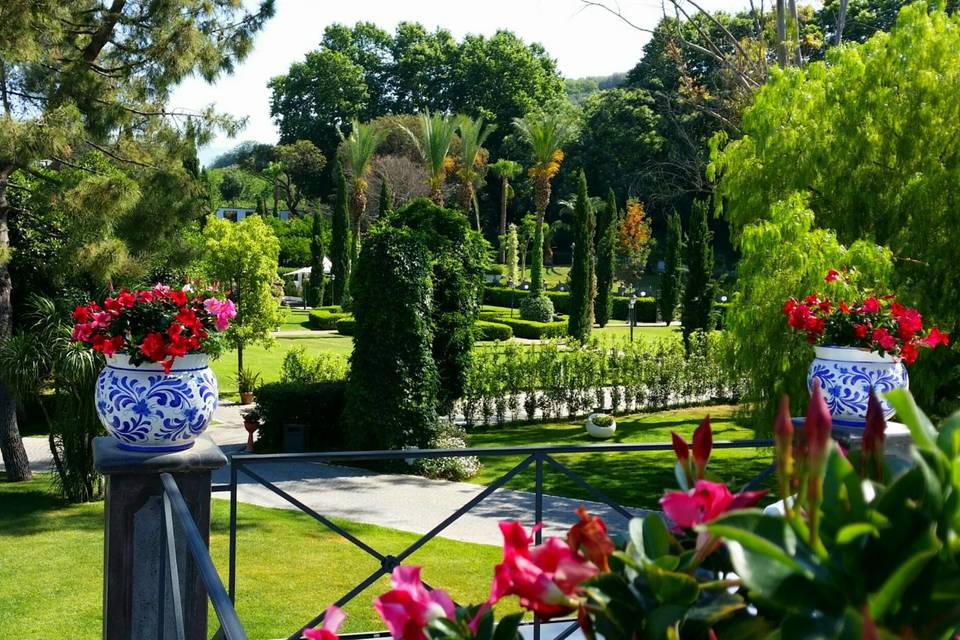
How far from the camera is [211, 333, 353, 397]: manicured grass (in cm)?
1995

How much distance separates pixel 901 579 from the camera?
638mm

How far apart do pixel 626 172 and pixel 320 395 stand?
32799 millimetres

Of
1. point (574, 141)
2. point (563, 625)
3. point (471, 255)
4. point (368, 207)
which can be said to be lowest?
A: point (563, 625)

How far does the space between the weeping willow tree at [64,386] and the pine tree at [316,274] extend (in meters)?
25.5

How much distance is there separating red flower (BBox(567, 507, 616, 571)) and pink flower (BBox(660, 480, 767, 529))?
7 centimetres

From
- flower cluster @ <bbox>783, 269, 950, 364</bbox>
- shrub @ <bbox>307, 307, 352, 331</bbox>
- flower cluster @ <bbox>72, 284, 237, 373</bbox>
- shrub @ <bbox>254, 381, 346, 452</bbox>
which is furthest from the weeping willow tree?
shrub @ <bbox>307, 307, 352, 331</bbox>

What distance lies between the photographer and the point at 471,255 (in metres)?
14.2

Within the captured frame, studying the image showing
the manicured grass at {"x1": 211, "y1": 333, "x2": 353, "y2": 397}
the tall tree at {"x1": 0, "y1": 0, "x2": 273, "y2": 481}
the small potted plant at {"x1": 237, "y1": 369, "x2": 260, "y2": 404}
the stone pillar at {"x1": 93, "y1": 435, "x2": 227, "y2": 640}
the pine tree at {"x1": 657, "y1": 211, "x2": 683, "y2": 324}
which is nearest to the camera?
the stone pillar at {"x1": 93, "y1": 435, "x2": 227, "y2": 640}

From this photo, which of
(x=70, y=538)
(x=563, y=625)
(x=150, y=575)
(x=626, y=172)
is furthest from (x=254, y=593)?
(x=626, y=172)

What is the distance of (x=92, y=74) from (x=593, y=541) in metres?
11.9

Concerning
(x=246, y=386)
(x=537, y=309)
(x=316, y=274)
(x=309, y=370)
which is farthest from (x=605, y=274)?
(x=309, y=370)

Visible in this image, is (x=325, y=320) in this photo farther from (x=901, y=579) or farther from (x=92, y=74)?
(x=901, y=579)

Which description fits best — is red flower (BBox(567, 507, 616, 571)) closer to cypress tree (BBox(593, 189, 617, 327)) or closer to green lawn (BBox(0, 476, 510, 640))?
green lawn (BBox(0, 476, 510, 640))

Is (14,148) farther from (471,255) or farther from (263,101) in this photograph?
(263,101)
